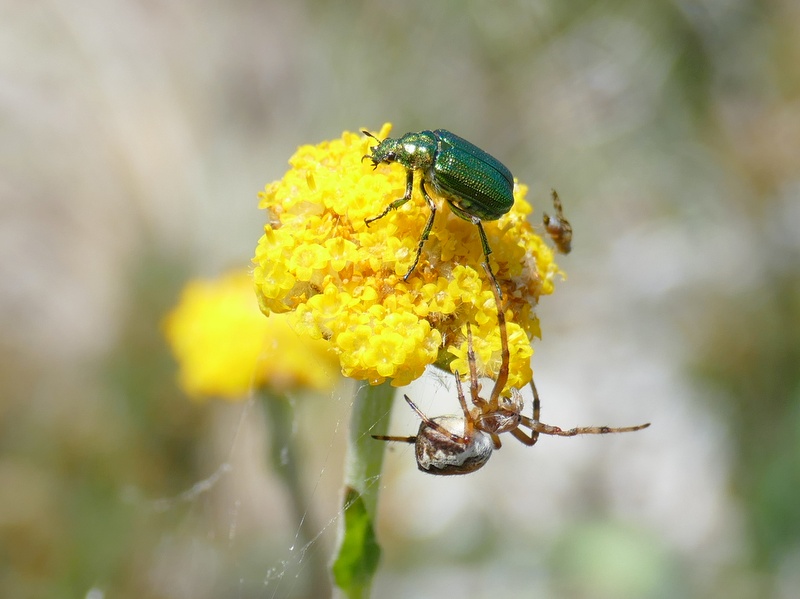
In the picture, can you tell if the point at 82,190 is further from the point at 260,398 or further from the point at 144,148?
the point at 260,398

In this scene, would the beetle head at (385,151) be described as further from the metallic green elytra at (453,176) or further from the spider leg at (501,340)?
the spider leg at (501,340)

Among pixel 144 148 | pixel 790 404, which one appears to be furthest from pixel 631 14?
pixel 144 148

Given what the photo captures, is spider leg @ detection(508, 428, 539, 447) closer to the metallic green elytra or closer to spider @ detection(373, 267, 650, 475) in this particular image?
spider @ detection(373, 267, 650, 475)

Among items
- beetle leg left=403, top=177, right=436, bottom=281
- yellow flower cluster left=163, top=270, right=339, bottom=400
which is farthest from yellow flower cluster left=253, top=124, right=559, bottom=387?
yellow flower cluster left=163, top=270, right=339, bottom=400

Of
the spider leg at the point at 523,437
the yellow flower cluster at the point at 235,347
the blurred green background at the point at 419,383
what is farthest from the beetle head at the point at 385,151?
the blurred green background at the point at 419,383

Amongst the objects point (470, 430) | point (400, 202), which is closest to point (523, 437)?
point (470, 430)

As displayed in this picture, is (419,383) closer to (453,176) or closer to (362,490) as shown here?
(362,490)
